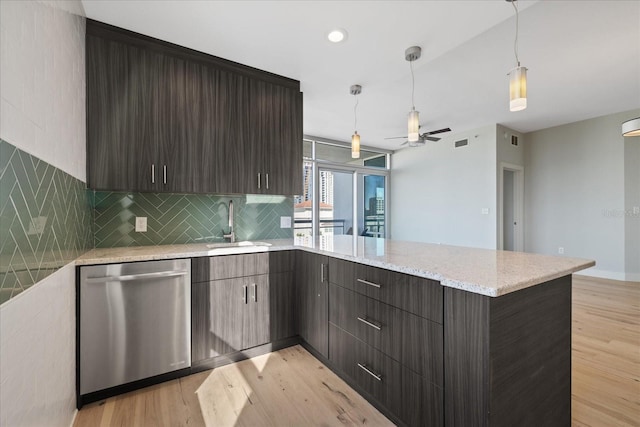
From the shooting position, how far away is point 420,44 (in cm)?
229

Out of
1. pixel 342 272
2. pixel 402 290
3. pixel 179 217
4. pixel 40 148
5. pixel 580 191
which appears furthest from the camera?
pixel 580 191

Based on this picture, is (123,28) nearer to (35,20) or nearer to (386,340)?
(35,20)

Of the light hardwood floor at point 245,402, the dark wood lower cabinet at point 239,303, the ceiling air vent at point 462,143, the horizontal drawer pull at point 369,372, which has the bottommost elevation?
the light hardwood floor at point 245,402

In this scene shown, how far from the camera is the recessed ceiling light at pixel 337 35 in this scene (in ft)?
7.01

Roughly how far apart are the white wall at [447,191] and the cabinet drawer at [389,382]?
14.6ft

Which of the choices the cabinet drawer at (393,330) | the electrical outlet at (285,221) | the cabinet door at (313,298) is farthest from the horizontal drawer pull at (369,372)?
the electrical outlet at (285,221)

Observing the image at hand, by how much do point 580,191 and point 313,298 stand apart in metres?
5.85

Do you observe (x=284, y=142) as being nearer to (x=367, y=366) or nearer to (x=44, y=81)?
(x=44, y=81)

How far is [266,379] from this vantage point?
6.62 ft

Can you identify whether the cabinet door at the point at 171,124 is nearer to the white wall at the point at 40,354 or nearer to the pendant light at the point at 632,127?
the white wall at the point at 40,354

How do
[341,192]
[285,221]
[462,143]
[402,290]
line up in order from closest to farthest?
[402,290]
[285,221]
[462,143]
[341,192]

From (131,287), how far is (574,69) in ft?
16.0

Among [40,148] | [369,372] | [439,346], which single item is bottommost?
[369,372]

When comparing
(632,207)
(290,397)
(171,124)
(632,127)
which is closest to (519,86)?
(632,127)
